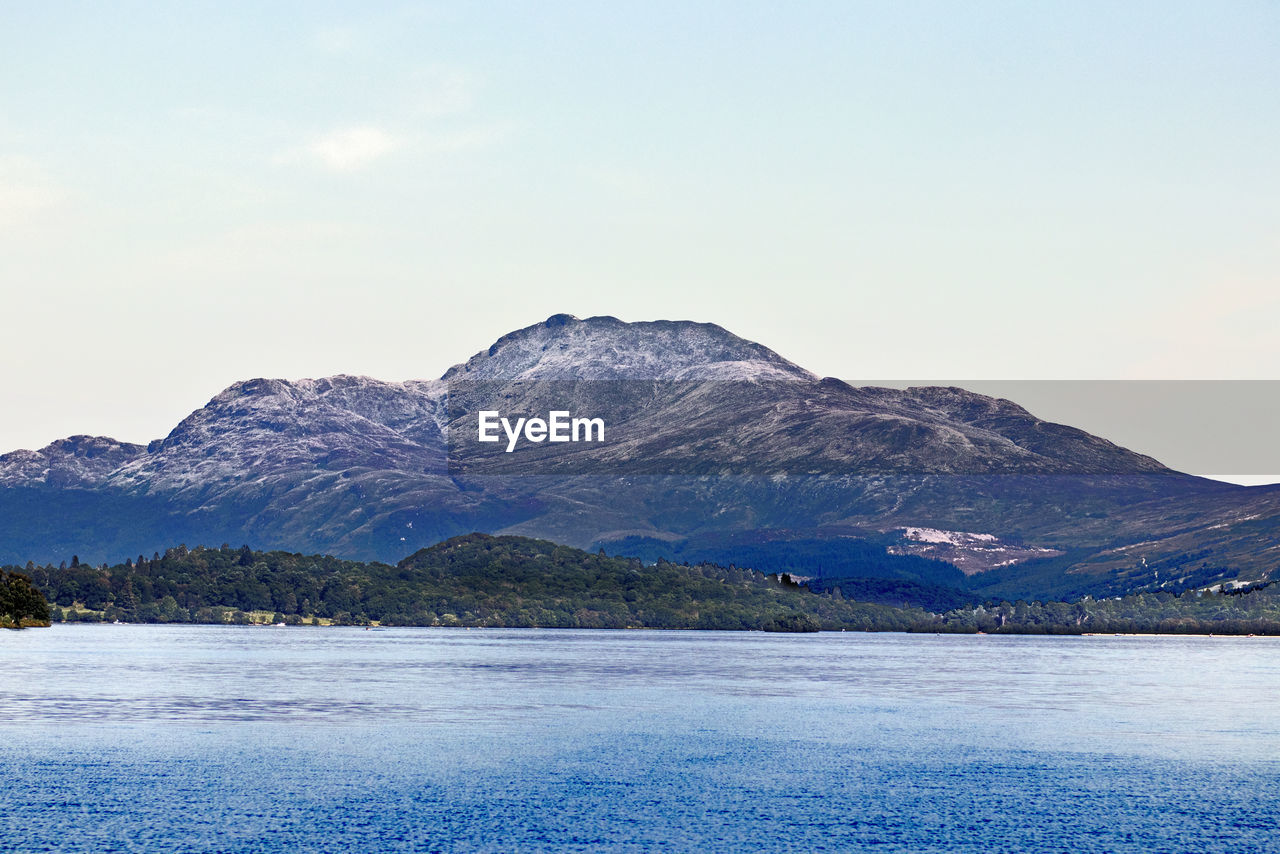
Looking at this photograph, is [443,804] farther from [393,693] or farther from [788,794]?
[393,693]

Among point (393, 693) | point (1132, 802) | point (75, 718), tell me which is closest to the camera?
point (1132, 802)

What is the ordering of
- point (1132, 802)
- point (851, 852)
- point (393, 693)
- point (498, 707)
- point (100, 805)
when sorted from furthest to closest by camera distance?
point (393, 693) → point (498, 707) → point (1132, 802) → point (100, 805) → point (851, 852)

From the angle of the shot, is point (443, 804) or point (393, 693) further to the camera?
point (393, 693)

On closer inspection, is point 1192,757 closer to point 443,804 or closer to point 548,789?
point 548,789

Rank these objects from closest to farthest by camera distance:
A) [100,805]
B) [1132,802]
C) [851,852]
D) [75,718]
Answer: [851,852] → [100,805] → [1132,802] → [75,718]

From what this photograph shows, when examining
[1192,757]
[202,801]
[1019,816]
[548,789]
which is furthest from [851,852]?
[1192,757]

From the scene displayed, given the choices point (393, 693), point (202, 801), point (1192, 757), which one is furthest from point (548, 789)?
point (393, 693)

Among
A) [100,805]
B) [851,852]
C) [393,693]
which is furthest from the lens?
[393,693]

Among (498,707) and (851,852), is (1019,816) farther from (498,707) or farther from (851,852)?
(498,707)

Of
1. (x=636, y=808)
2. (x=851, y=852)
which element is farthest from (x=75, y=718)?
(x=851, y=852)

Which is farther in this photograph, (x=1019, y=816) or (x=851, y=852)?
(x=1019, y=816)
